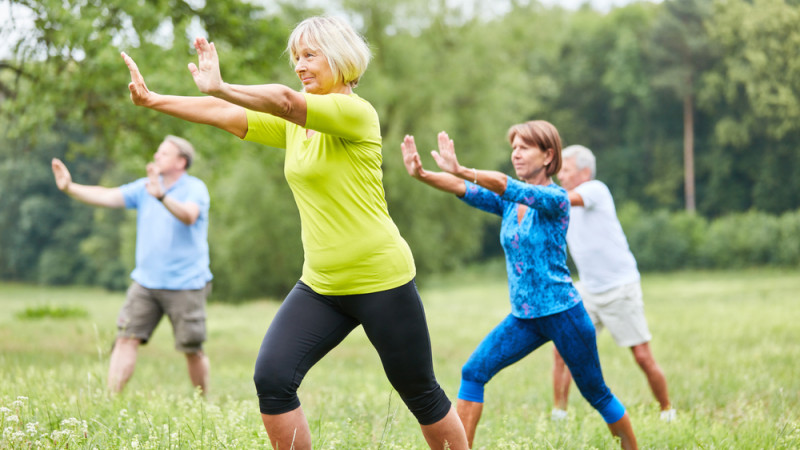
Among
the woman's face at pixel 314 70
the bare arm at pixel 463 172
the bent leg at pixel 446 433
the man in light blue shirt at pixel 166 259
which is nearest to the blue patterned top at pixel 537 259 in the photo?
the bare arm at pixel 463 172

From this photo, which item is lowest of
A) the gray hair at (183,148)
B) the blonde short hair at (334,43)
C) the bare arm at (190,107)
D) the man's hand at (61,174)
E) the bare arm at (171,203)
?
the bare arm at (171,203)

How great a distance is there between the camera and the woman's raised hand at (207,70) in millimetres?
2852

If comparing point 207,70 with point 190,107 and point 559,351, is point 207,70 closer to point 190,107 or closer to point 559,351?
point 190,107

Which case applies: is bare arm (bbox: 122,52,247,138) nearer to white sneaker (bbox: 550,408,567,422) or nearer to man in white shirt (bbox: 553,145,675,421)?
white sneaker (bbox: 550,408,567,422)

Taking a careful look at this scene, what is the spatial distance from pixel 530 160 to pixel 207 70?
237 cm

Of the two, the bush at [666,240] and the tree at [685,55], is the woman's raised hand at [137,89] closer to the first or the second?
the bush at [666,240]

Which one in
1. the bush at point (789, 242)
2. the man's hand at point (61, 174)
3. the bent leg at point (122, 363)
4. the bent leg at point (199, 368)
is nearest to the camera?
the man's hand at point (61, 174)

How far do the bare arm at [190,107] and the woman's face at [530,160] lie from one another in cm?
183

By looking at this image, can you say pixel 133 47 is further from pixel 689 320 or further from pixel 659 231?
pixel 659 231

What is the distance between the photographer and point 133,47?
1118cm

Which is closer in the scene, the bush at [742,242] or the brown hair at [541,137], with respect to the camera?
the brown hair at [541,137]

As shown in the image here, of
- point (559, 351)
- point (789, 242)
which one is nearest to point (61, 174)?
point (559, 351)

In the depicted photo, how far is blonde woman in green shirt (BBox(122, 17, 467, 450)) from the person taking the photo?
11.5ft

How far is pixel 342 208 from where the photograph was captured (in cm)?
356
